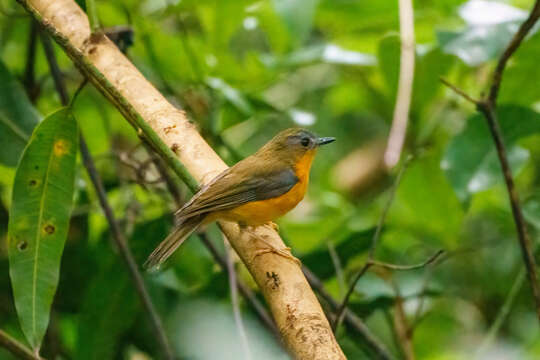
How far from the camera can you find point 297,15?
10.0 feet

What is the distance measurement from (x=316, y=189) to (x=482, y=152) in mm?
1571

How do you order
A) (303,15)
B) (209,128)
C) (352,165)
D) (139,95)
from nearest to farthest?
1. (139,95)
2. (303,15)
3. (209,128)
4. (352,165)

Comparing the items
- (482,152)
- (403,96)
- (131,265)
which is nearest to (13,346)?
(131,265)

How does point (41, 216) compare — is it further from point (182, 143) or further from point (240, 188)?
point (240, 188)

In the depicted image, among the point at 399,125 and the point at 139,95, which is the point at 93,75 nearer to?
the point at 139,95

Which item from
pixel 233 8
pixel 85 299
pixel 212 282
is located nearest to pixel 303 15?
pixel 233 8

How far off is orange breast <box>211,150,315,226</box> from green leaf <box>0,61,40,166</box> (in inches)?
31.7

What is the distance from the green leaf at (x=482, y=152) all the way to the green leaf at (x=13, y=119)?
64.8 inches

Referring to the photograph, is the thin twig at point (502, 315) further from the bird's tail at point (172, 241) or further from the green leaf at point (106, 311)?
the green leaf at point (106, 311)

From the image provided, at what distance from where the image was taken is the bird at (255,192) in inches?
112

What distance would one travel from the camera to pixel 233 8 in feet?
12.0

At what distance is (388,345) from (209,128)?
4.88ft

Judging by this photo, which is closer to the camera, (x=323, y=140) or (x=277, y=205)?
(x=277, y=205)

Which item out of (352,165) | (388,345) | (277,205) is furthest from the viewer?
(352,165)
